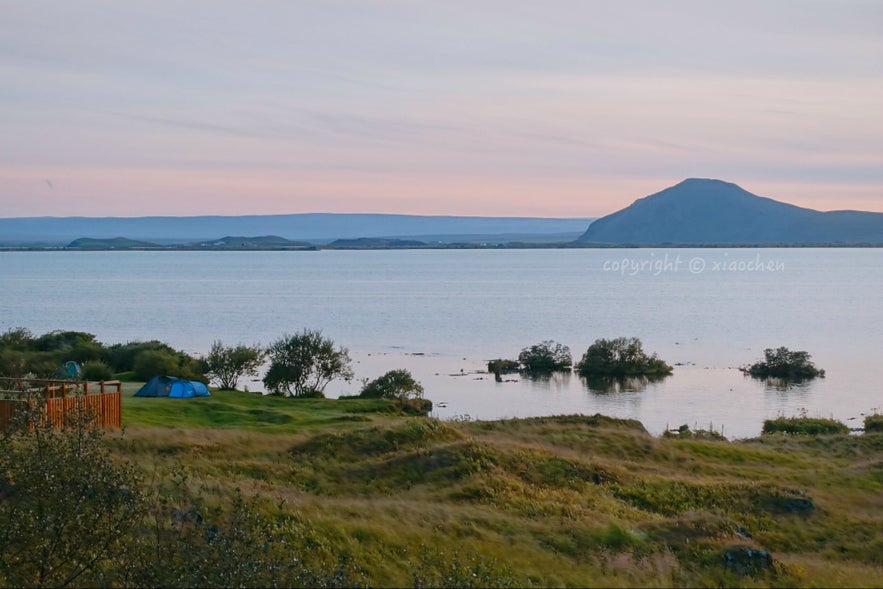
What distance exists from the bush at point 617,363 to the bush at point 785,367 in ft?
28.6

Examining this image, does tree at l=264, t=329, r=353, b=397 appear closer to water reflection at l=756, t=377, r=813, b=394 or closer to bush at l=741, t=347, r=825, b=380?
water reflection at l=756, t=377, r=813, b=394

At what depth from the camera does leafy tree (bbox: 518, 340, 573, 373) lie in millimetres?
90500

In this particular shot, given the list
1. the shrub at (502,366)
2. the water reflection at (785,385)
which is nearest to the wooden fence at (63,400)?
the shrub at (502,366)

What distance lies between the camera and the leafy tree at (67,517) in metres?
20.0

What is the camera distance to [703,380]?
283 feet

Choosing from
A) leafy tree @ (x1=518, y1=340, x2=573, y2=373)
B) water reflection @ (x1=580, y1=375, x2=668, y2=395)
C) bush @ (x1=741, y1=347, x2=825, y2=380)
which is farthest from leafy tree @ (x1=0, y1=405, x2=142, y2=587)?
bush @ (x1=741, y1=347, x2=825, y2=380)

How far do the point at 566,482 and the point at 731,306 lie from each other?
149 meters

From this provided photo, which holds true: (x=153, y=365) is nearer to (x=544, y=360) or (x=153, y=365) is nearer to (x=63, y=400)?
(x=63, y=400)

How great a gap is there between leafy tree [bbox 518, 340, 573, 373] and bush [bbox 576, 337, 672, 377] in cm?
301

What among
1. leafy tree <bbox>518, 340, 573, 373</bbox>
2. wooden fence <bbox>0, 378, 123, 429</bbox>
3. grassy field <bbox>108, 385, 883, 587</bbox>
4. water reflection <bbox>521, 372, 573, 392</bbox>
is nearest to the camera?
grassy field <bbox>108, 385, 883, 587</bbox>

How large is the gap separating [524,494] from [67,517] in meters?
15.2

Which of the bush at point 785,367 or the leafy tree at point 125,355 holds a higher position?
the leafy tree at point 125,355

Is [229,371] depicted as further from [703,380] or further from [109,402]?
[703,380]

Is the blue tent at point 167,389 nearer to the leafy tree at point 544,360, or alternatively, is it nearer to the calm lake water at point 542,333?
the calm lake water at point 542,333
